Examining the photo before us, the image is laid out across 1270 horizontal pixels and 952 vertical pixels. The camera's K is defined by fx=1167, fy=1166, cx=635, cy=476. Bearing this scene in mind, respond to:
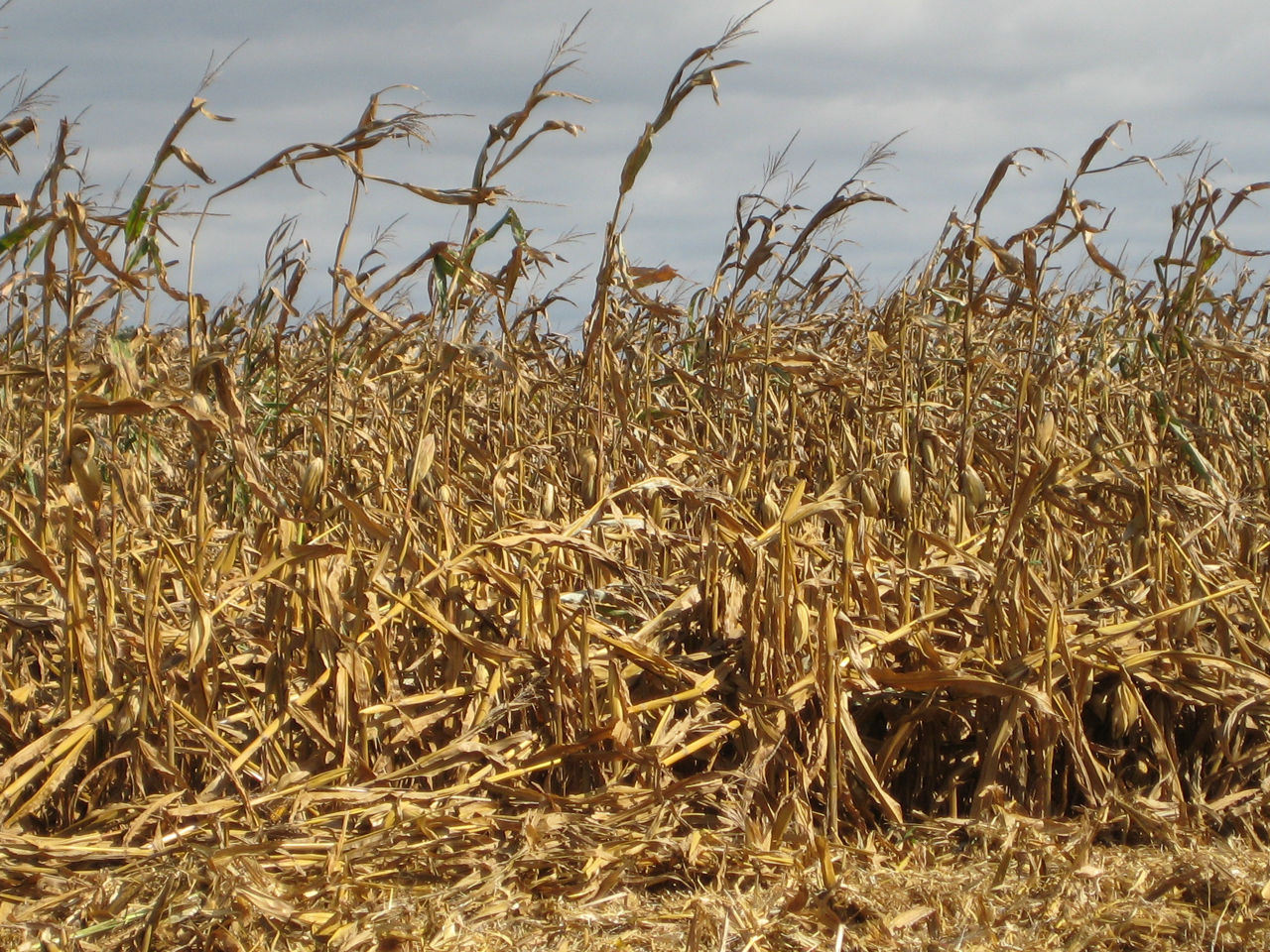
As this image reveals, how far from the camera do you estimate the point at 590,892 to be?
2.03 metres

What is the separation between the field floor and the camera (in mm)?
1865

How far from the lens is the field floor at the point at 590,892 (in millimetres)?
1865

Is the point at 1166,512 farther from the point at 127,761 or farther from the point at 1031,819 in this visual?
the point at 127,761

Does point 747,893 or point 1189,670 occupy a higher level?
point 1189,670

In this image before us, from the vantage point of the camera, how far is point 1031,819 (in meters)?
2.35

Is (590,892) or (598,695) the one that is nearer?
(590,892)

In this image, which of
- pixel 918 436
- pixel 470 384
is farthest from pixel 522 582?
pixel 470 384

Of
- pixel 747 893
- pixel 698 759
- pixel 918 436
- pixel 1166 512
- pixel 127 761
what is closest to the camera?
pixel 747 893

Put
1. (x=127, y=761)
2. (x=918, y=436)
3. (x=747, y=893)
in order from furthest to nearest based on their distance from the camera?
(x=918, y=436) → (x=127, y=761) → (x=747, y=893)

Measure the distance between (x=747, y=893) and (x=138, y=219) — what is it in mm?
1743

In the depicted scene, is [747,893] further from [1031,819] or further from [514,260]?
[514,260]

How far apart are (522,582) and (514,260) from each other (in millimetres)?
848

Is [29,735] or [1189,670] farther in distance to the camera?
[1189,670]

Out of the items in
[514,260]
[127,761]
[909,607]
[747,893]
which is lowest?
[747,893]
